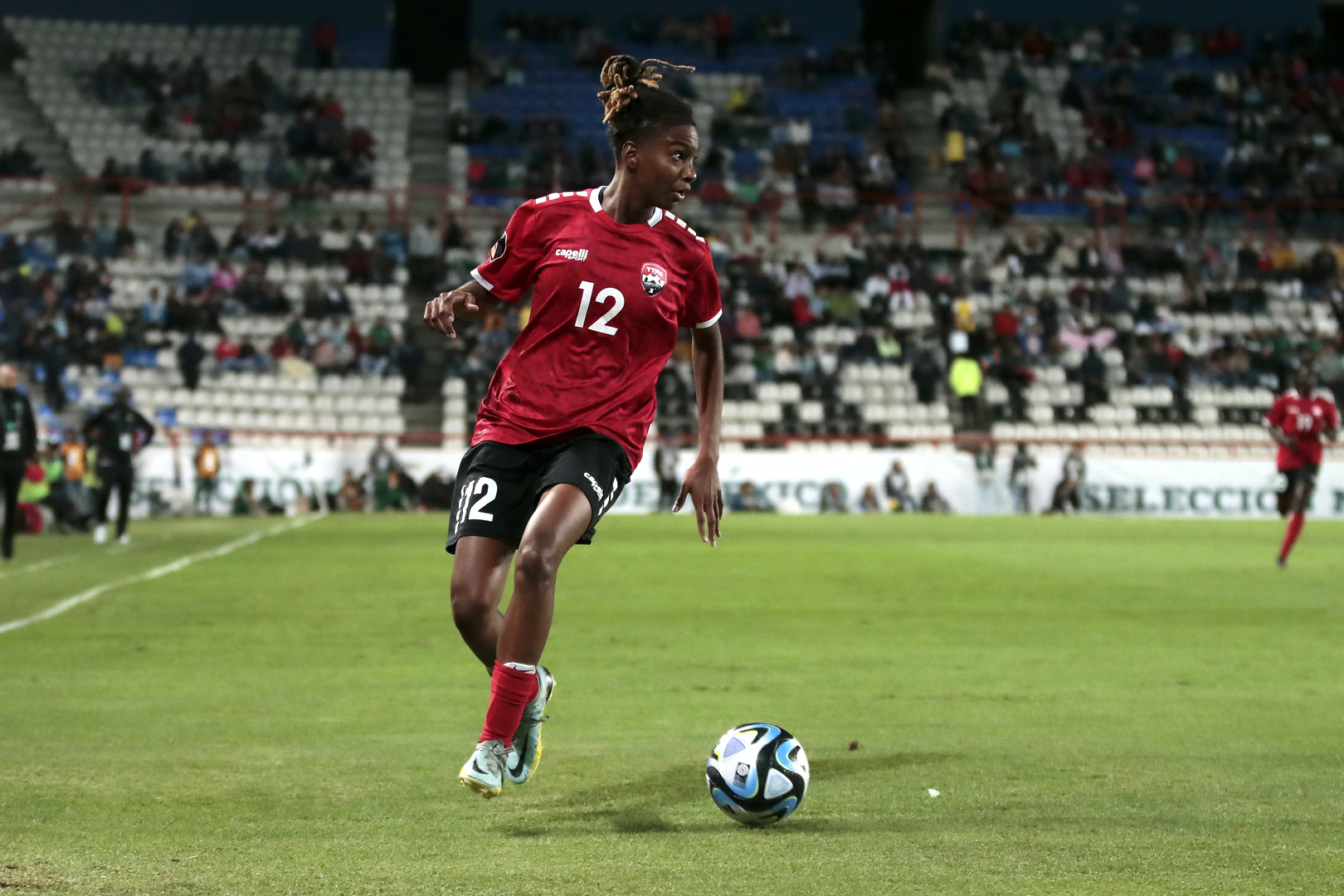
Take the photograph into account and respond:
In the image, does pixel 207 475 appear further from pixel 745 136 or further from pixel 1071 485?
pixel 745 136

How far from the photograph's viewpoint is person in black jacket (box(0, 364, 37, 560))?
18828 mm

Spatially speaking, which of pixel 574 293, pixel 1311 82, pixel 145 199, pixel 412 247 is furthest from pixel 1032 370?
pixel 574 293

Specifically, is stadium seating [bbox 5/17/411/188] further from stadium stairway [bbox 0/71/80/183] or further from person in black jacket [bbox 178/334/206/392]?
person in black jacket [bbox 178/334/206/392]

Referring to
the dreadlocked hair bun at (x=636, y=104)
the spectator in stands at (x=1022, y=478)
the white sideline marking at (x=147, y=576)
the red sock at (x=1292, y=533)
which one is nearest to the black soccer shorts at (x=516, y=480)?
the dreadlocked hair bun at (x=636, y=104)

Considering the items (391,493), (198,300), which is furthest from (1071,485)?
(198,300)

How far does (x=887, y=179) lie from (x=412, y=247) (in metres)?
12.3

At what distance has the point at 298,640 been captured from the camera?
11477mm

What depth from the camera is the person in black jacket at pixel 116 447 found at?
71.2 feet

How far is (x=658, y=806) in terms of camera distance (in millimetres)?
5930

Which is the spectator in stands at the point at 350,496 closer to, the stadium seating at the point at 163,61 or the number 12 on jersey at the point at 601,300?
the stadium seating at the point at 163,61

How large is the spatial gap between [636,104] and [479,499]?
1616 millimetres

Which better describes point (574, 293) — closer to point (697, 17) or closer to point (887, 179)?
point (887, 179)

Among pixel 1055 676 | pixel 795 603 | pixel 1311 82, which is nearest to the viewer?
pixel 1055 676

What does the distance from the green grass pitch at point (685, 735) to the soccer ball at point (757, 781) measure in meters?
0.09
